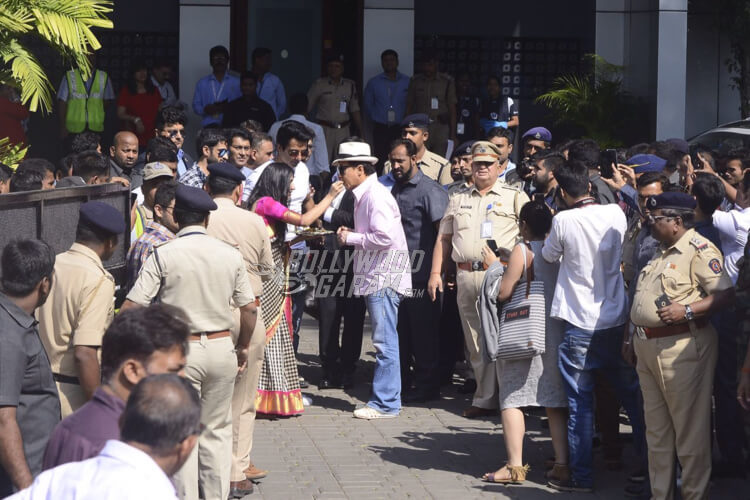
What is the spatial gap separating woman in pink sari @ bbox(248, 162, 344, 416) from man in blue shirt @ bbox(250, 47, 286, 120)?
6.53 metres

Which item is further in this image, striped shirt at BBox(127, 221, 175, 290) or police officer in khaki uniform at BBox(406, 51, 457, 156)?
police officer in khaki uniform at BBox(406, 51, 457, 156)

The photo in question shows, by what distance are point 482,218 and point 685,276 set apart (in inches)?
104

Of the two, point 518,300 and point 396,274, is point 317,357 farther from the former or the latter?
point 518,300

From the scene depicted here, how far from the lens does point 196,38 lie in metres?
16.1

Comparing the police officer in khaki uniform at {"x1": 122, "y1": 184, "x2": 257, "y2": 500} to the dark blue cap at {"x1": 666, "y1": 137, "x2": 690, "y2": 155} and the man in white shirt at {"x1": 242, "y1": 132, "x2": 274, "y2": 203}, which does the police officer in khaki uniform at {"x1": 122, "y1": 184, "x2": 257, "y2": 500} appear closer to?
the man in white shirt at {"x1": 242, "y1": 132, "x2": 274, "y2": 203}

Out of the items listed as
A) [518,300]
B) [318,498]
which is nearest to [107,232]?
[318,498]

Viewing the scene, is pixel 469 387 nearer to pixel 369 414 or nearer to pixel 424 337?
pixel 424 337

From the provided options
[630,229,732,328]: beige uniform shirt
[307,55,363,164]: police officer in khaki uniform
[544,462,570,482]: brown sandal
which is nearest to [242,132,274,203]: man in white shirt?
[544,462,570,482]: brown sandal

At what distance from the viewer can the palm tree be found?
793cm

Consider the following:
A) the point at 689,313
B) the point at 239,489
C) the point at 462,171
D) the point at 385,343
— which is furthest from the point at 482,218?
the point at 239,489

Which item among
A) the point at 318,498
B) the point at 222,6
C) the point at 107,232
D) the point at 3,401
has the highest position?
the point at 222,6

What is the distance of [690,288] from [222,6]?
11206 millimetres

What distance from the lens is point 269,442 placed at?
8.30 meters

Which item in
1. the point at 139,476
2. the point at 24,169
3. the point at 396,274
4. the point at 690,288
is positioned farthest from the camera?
the point at 396,274
